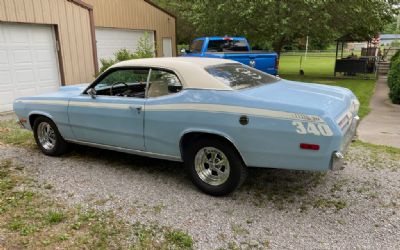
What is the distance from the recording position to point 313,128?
3287mm

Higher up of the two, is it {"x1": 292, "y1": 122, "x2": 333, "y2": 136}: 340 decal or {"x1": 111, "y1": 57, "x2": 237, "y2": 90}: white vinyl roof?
{"x1": 111, "y1": 57, "x2": 237, "y2": 90}: white vinyl roof

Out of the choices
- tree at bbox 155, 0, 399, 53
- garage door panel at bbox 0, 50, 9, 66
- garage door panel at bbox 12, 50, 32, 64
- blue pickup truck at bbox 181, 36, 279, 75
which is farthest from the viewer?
tree at bbox 155, 0, 399, 53

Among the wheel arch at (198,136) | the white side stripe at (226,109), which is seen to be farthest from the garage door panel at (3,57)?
the wheel arch at (198,136)

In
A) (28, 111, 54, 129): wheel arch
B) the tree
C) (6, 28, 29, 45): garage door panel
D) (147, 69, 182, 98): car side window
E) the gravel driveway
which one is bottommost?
the gravel driveway

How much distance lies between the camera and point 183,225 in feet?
11.4

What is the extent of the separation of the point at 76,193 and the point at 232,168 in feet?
6.32

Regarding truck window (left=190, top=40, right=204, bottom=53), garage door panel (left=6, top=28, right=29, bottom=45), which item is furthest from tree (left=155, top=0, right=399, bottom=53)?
garage door panel (left=6, top=28, right=29, bottom=45)

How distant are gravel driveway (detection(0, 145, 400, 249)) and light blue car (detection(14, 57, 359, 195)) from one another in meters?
0.39

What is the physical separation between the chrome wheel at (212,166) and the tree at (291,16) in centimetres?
1272

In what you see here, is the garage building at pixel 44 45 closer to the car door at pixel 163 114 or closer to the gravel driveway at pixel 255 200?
the gravel driveway at pixel 255 200

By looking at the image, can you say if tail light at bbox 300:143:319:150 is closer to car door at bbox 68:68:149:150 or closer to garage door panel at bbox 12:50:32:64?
car door at bbox 68:68:149:150

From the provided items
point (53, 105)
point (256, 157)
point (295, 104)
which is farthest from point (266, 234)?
point (53, 105)

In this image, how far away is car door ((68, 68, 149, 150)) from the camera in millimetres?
4430

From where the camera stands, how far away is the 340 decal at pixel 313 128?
3256 mm
